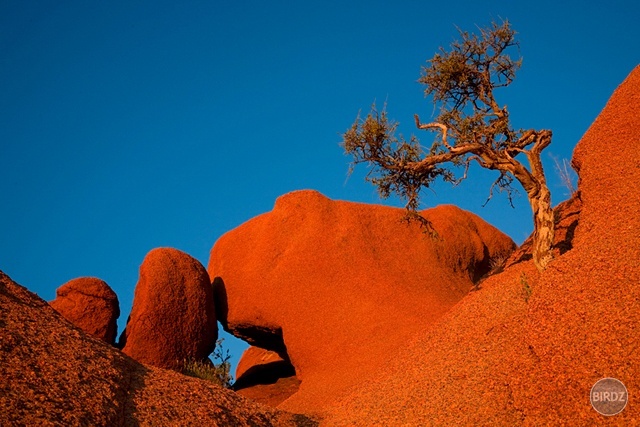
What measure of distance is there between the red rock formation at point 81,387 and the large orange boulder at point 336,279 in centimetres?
758

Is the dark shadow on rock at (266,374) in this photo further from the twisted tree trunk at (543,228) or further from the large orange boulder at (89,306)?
the twisted tree trunk at (543,228)

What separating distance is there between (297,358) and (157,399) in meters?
11.5

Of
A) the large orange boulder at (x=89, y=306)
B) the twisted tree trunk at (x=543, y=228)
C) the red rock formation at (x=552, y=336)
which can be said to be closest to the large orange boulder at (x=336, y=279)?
the large orange boulder at (x=89, y=306)

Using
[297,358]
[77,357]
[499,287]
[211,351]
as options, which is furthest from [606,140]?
[211,351]

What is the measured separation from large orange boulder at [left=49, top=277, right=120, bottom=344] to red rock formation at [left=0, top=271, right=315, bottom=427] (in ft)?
33.7

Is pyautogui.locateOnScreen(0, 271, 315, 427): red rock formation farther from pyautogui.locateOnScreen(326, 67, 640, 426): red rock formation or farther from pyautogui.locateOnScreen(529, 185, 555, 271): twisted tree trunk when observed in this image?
pyautogui.locateOnScreen(529, 185, 555, 271): twisted tree trunk

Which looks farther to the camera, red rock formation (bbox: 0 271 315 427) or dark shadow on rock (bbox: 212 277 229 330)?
dark shadow on rock (bbox: 212 277 229 330)

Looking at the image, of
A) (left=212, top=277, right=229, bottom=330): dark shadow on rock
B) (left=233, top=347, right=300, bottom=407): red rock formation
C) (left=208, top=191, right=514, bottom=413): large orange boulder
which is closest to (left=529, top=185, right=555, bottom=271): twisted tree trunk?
(left=208, top=191, right=514, bottom=413): large orange boulder

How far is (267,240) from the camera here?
2461 cm

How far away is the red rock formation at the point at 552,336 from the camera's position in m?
9.76

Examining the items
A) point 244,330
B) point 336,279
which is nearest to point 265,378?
point 244,330

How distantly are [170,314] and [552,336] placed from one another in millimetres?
14903

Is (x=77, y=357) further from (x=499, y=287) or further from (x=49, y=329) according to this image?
(x=499, y=287)

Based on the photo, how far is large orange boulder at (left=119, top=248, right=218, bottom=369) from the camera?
22016 mm
